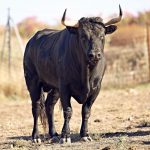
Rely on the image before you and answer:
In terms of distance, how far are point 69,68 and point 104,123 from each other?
3.29m

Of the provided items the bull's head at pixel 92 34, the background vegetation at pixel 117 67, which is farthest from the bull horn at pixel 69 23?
the background vegetation at pixel 117 67

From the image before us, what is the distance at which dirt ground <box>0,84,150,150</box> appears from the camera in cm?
1130

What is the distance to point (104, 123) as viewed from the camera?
14.9 meters

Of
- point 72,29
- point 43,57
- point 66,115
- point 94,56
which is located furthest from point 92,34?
point 43,57

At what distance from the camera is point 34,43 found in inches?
539

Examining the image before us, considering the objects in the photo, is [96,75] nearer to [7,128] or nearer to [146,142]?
[146,142]

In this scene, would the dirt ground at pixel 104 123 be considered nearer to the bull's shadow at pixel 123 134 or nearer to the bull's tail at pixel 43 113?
the bull's shadow at pixel 123 134

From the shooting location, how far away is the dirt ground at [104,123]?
445 inches

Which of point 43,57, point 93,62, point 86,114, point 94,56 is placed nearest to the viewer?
point 94,56

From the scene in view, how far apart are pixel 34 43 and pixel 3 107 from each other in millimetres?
7095

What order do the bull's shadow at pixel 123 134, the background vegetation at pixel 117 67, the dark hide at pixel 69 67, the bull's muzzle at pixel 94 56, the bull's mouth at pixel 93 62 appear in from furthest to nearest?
the background vegetation at pixel 117 67
the bull's shadow at pixel 123 134
the dark hide at pixel 69 67
the bull's mouth at pixel 93 62
the bull's muzzle at pixel 94 56

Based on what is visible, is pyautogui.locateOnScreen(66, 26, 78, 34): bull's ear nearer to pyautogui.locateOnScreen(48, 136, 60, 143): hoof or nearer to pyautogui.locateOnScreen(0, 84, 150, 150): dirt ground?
pyautogui.locateOnScreen(0, 84, 150, 150): dirt ground

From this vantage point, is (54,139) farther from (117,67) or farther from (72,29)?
(117,67)

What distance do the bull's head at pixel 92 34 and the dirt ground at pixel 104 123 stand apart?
1462 mm
